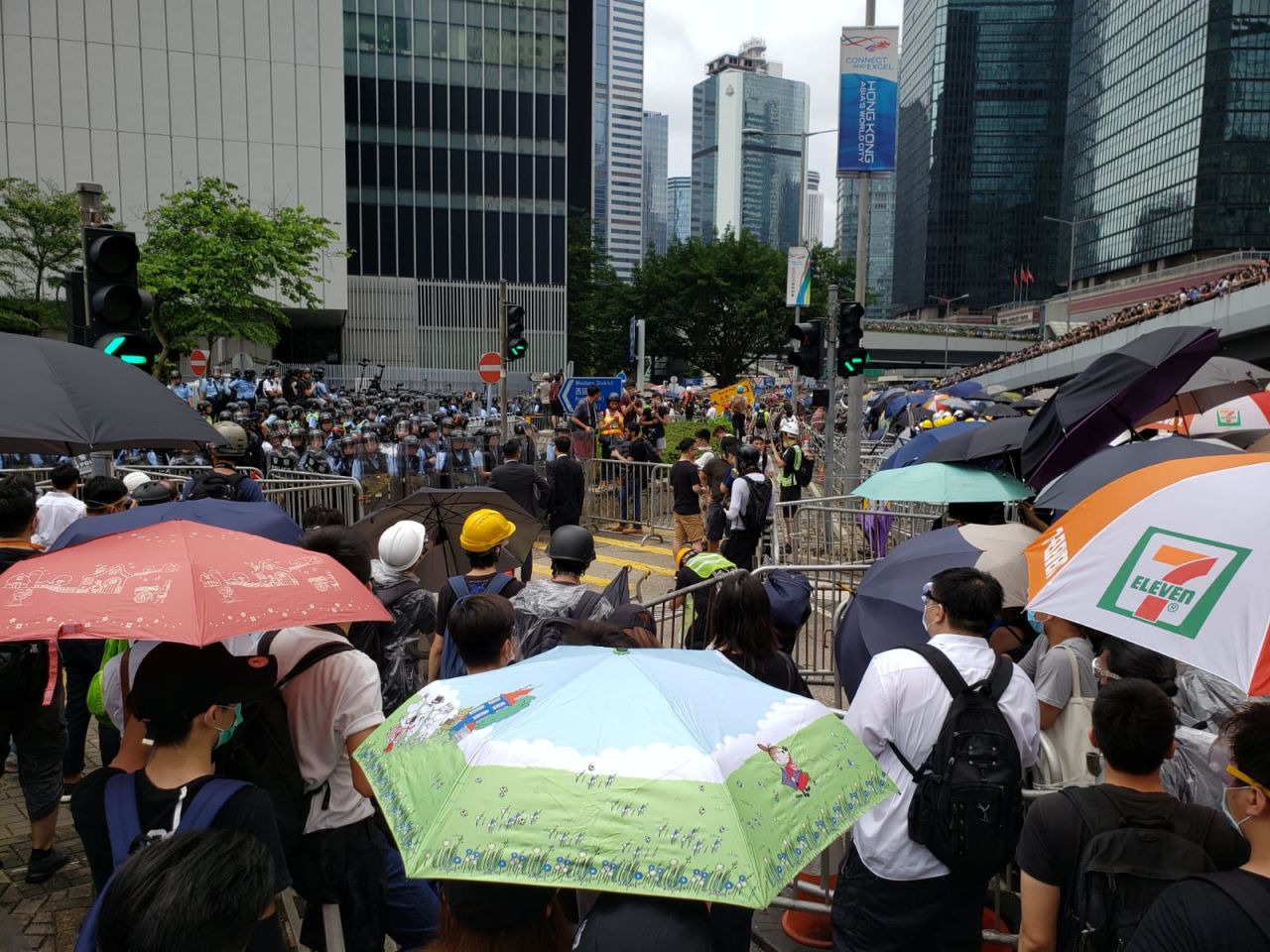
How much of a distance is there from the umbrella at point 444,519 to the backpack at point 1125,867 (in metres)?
4.48

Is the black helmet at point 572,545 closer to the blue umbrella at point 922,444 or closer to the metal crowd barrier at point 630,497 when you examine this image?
the blue umbrella at point 922,444

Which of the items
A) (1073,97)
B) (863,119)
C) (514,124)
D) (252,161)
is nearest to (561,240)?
(514,124)

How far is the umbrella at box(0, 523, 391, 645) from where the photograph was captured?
9.11 feet

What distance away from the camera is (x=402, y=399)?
27.6 metres

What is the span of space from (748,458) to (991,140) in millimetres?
145100

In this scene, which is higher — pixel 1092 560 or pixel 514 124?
pixel 514 124

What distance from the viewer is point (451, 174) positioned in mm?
53031

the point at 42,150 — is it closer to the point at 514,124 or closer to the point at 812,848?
the point at 514,124

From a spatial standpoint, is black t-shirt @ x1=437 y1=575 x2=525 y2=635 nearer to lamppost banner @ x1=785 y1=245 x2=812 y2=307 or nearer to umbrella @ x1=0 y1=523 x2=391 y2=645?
umbrella @ x1=0 y1=523 x2=391 y2=645

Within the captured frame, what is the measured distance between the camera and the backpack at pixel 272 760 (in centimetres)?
316

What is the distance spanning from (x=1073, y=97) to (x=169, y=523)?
14414 cm

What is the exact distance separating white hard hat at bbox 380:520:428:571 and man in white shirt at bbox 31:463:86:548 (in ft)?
8.89

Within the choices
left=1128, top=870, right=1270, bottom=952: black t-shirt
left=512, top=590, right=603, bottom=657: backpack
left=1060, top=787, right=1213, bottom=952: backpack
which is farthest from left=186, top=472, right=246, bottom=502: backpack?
left=1128, top=870, right=1270, bottom=952: black t-shirt

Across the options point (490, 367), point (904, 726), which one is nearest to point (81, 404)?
point (904, 726)
